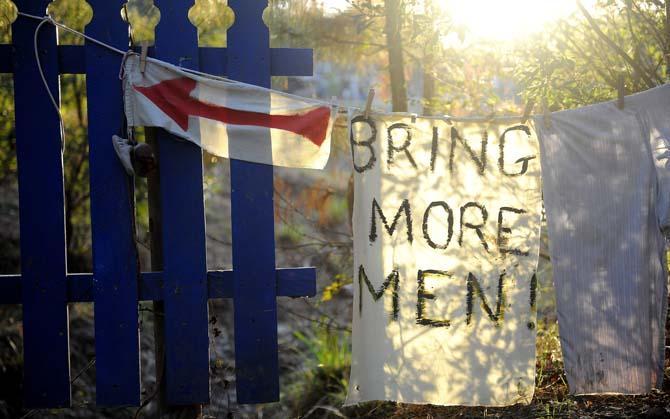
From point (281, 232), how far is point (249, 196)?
19.1ft

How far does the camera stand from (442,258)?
11.5 ft

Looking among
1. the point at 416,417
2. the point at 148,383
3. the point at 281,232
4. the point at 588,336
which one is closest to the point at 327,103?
the point at 588,336

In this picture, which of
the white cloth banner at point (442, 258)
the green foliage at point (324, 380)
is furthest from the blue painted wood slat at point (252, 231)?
the green foliage at point (324, 380)

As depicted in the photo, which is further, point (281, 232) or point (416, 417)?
point (281, 232)

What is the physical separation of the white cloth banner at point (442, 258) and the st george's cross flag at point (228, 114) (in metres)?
0.23

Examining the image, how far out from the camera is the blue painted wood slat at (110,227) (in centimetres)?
337

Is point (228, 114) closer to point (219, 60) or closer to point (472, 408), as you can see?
point (219, 60)

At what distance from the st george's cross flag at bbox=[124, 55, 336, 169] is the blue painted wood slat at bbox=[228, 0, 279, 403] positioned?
9 cm

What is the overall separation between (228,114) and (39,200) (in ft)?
3.17

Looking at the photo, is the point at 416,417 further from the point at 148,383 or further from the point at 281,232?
the point at 281,232

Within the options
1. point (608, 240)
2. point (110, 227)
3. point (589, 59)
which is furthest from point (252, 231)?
point (589, 59)

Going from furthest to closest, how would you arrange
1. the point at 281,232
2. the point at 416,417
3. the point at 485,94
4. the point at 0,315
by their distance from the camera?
the point at 281,232
the point at 0,315
the point at 485,94
the point at 416,417

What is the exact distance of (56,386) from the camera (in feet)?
11.4

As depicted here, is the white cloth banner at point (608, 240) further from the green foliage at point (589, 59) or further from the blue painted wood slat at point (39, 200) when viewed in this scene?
the blue painted wood slat at point (39, 200)
